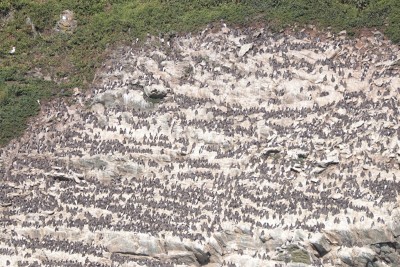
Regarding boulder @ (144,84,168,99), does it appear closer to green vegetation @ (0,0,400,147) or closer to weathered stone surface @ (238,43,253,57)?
green vegetation @ (0,0,400,147)

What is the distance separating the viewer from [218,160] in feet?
152

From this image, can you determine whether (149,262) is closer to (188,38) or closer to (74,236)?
(74,236)

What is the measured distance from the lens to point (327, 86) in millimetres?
48250

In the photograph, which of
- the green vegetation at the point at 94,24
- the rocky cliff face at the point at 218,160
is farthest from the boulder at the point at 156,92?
the green vegetation at the point at 94,24

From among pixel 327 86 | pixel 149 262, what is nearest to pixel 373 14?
pixel 327 86

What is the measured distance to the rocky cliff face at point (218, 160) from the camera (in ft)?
137

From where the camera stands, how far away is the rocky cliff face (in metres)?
41.9

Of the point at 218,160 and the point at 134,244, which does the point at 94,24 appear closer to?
the point at 218,160

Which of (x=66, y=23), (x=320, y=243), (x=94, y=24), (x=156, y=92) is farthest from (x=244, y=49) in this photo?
Result: (x=320, y=243)

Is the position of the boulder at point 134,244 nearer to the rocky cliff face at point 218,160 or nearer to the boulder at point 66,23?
the rocky cliff face at point 218,160

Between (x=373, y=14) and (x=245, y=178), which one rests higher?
(x=373, y=14)

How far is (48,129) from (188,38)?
1262cm

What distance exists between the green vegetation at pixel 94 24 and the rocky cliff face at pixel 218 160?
4.83 feet

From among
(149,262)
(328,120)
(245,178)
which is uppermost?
(328,120)
